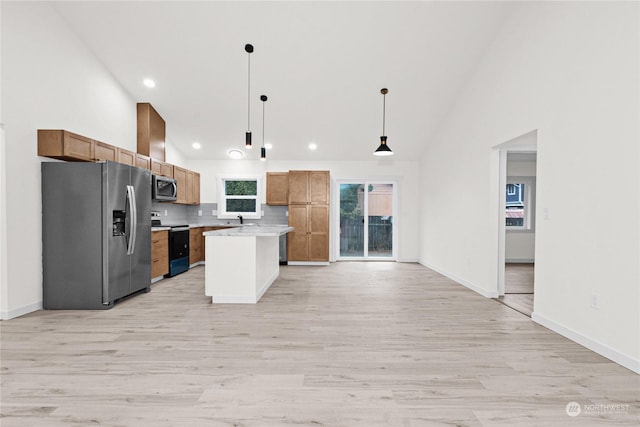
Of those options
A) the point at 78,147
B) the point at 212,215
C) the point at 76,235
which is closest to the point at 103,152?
the point at 78,147

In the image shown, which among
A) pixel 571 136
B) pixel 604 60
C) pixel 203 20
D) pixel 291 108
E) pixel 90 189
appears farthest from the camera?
pixel 291 108

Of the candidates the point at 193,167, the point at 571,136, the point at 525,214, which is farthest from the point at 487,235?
the point at 193,167

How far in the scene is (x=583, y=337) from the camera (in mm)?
2658

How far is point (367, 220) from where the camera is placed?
753 cm

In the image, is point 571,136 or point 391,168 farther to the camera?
point 391,168

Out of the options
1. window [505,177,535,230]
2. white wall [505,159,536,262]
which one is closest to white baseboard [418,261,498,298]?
white wall [505,159,536,262]

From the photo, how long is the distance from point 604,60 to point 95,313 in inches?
217

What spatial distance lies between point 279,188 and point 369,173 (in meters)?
2.20

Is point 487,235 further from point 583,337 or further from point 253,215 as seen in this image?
point 253,215

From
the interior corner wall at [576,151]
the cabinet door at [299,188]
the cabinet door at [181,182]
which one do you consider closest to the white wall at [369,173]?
the cabinet door at [299,188]

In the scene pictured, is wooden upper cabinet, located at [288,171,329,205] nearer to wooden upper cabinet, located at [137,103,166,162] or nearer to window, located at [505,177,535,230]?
wooden upper cabinet, located at [137,103,166,162]

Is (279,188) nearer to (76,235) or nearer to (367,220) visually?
(367,220)

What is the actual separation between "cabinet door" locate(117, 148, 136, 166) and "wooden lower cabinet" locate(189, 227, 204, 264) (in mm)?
1917

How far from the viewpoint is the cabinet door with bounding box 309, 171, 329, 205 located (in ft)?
22.7
